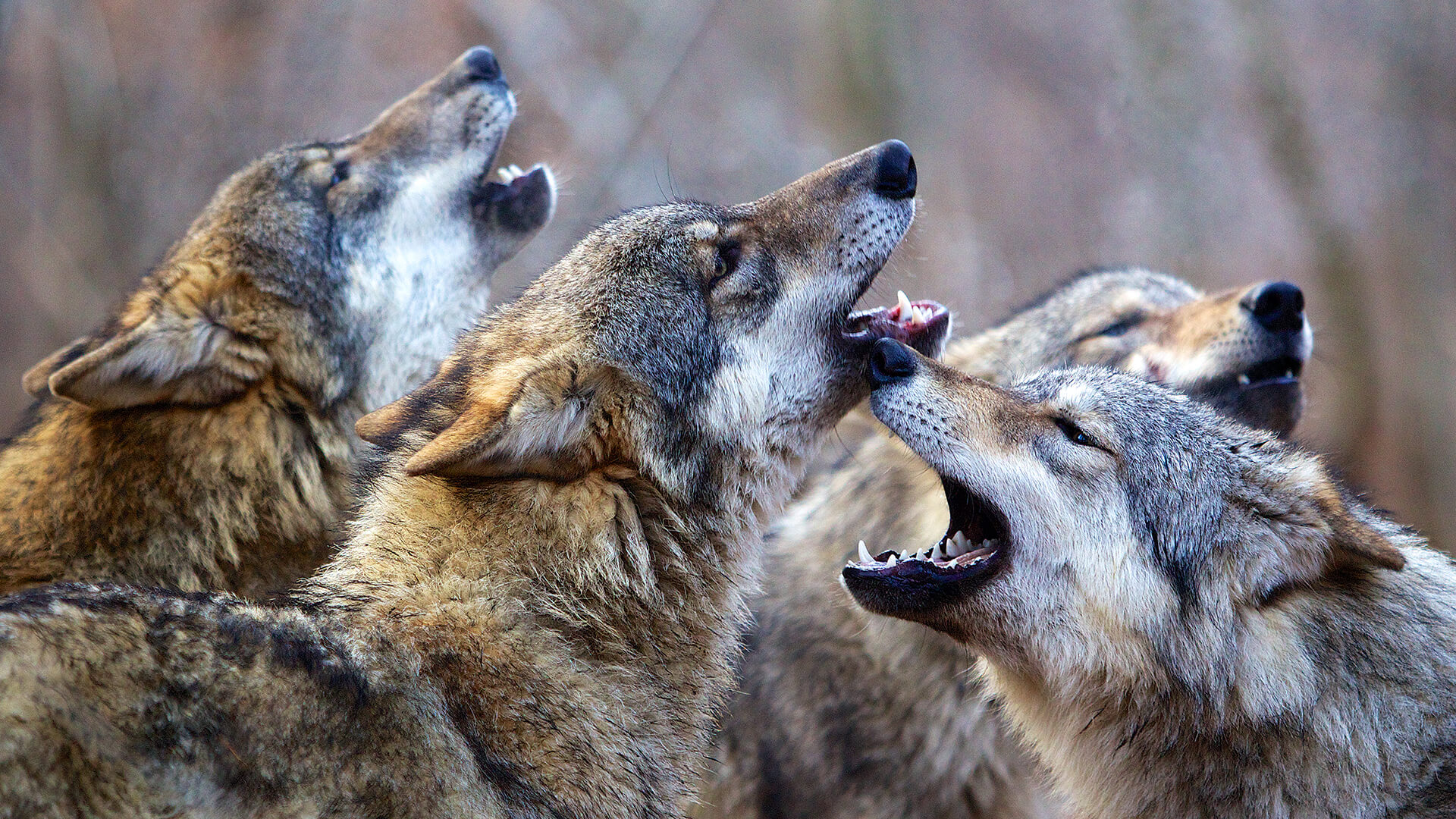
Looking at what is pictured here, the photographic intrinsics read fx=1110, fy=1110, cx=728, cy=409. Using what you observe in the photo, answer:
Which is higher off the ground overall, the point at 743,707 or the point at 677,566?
the point at 677,566

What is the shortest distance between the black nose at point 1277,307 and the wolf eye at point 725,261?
89.5 inches

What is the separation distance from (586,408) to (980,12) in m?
10.2

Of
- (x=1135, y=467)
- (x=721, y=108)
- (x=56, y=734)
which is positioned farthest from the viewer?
(x=721, y=108)

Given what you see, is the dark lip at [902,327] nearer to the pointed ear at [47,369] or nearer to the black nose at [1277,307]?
the black nose at [1277,307]

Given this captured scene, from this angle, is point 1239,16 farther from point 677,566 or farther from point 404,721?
point 404,721

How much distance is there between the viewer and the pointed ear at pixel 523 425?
2865mm

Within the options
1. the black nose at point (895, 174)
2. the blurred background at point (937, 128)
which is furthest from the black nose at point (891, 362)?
the blurred background at point (937, 128)

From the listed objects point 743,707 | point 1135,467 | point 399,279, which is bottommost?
point 743,707

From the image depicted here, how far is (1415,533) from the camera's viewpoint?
372 cm

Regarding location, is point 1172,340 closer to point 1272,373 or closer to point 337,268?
point 1272,373

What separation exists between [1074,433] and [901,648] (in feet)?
4.53

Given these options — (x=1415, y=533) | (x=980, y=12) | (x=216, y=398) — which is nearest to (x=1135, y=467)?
(x=1415, y=533)

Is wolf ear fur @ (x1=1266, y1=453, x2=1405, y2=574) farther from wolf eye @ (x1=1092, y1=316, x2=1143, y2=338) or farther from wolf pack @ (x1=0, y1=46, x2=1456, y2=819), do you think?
wolf eye @ (x1=1092, y1=316, x2=1143, y2=338)

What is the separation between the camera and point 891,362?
345 cm
